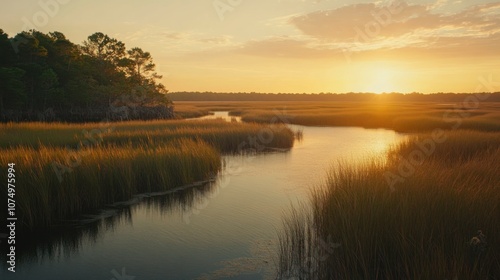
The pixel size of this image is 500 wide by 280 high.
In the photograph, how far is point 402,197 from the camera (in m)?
6.64

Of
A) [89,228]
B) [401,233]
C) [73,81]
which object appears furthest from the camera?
[73,81]

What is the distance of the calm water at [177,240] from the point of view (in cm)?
720

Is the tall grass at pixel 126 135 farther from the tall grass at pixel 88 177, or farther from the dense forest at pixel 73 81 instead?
the dense forest at pixel 73 81

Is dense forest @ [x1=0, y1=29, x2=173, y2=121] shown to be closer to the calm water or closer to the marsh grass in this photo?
the marsh grass

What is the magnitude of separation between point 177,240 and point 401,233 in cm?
554

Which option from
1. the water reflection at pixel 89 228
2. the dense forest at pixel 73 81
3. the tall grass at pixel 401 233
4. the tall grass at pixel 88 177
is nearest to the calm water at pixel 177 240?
the water reflection at pixel 89 228

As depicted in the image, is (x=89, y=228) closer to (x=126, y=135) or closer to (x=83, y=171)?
(x=83, y=171)

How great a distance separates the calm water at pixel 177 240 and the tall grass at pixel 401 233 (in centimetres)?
122

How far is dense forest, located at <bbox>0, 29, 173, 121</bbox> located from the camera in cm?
3544

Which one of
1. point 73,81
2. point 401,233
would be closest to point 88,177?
point 401,233

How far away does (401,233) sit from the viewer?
573 centimetres

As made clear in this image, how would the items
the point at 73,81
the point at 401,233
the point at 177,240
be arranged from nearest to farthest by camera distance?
the point at 401,233 → the point at 177,240 → the point at 73,81

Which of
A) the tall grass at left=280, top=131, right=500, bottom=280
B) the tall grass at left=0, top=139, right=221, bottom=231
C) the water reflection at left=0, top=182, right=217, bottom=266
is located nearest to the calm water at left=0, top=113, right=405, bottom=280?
the water reflection at left=0, top=182, right=217, bottom=266

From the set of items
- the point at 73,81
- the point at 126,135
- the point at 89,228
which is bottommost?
the point at 89,228
